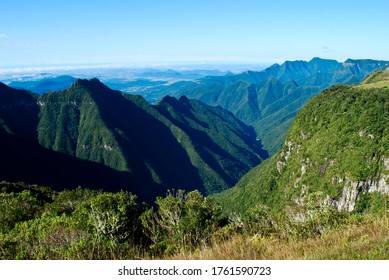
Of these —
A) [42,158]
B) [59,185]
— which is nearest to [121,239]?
[59,185]

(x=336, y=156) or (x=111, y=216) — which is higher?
→ (x=111, y=216)

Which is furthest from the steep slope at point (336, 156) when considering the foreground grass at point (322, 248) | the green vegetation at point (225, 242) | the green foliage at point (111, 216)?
the foreground grass at point (322, 248)

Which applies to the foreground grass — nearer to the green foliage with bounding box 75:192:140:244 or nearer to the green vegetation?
the green vegetation

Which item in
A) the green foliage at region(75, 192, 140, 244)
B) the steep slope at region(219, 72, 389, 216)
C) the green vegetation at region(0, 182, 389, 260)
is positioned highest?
the green vegetation at region(0, 182, 389, 260)

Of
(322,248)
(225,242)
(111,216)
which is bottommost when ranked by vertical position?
(111,216)

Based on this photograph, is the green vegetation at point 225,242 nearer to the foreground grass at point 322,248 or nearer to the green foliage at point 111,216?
the foreground grass at point 322,248

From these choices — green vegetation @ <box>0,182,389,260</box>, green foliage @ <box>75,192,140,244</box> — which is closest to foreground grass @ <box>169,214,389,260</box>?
green vegetation @ <box>0,182,389,260</box>

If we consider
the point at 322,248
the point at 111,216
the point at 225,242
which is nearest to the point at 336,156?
the point at 111,216

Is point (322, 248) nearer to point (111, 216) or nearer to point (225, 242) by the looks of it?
point (225, 242)
